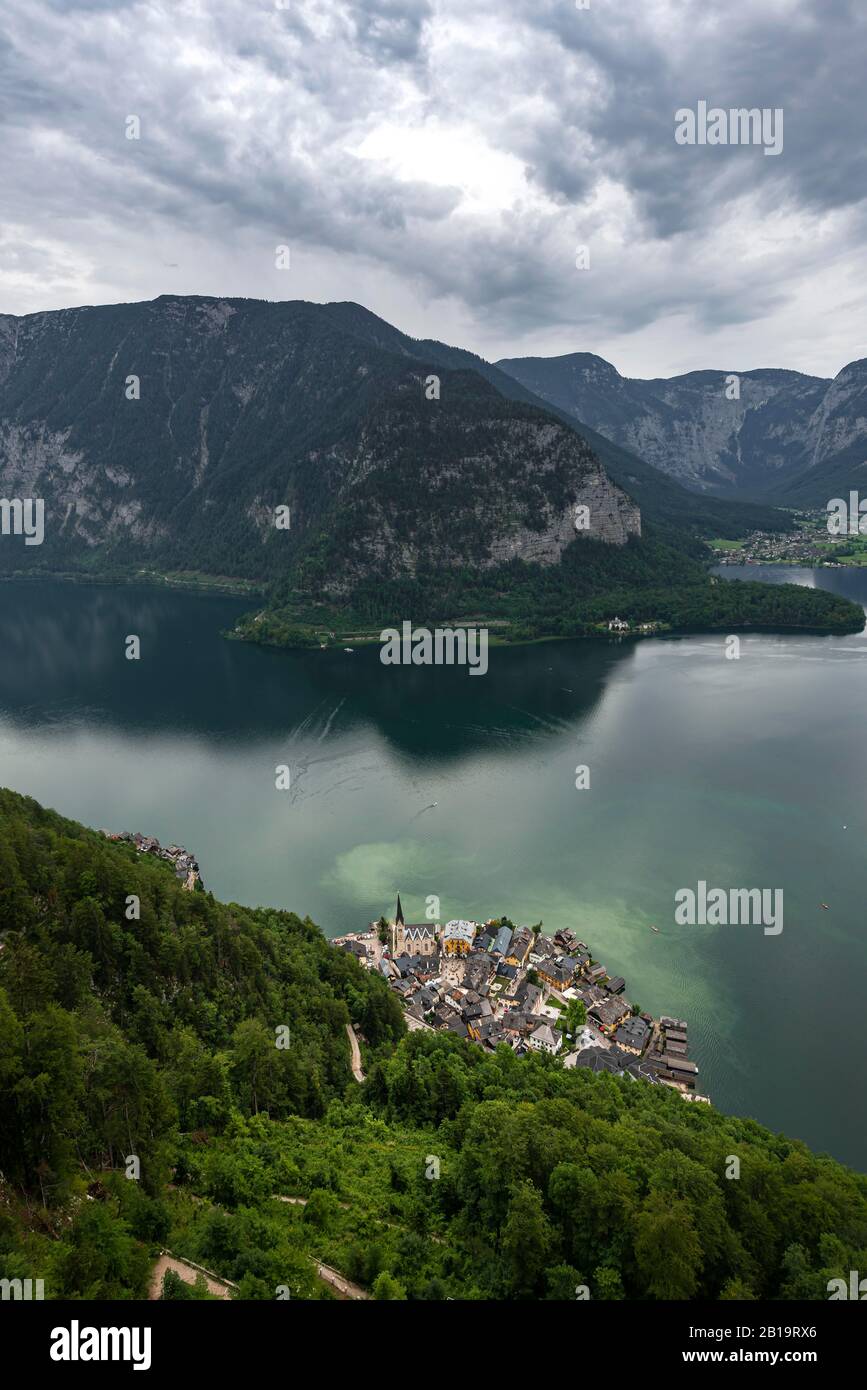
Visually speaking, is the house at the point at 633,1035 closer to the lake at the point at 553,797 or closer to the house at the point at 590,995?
the house at the point at 590,995

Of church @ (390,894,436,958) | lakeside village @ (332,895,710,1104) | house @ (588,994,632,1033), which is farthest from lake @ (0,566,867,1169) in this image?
church @ (390,894,436,958)

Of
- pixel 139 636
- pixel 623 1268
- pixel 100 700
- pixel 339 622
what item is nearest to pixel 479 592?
pixel 339 622

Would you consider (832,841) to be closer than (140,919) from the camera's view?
No

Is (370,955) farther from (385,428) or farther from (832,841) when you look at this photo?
(385,428)

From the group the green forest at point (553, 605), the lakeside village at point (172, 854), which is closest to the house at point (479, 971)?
the lakeside village at point (172, 854)

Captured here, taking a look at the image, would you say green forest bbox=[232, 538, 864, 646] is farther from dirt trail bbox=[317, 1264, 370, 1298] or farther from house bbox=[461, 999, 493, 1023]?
dirt trail bbox=[317, 1264, 370, 1298]

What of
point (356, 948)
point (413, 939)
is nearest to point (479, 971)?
point (413, 939)
